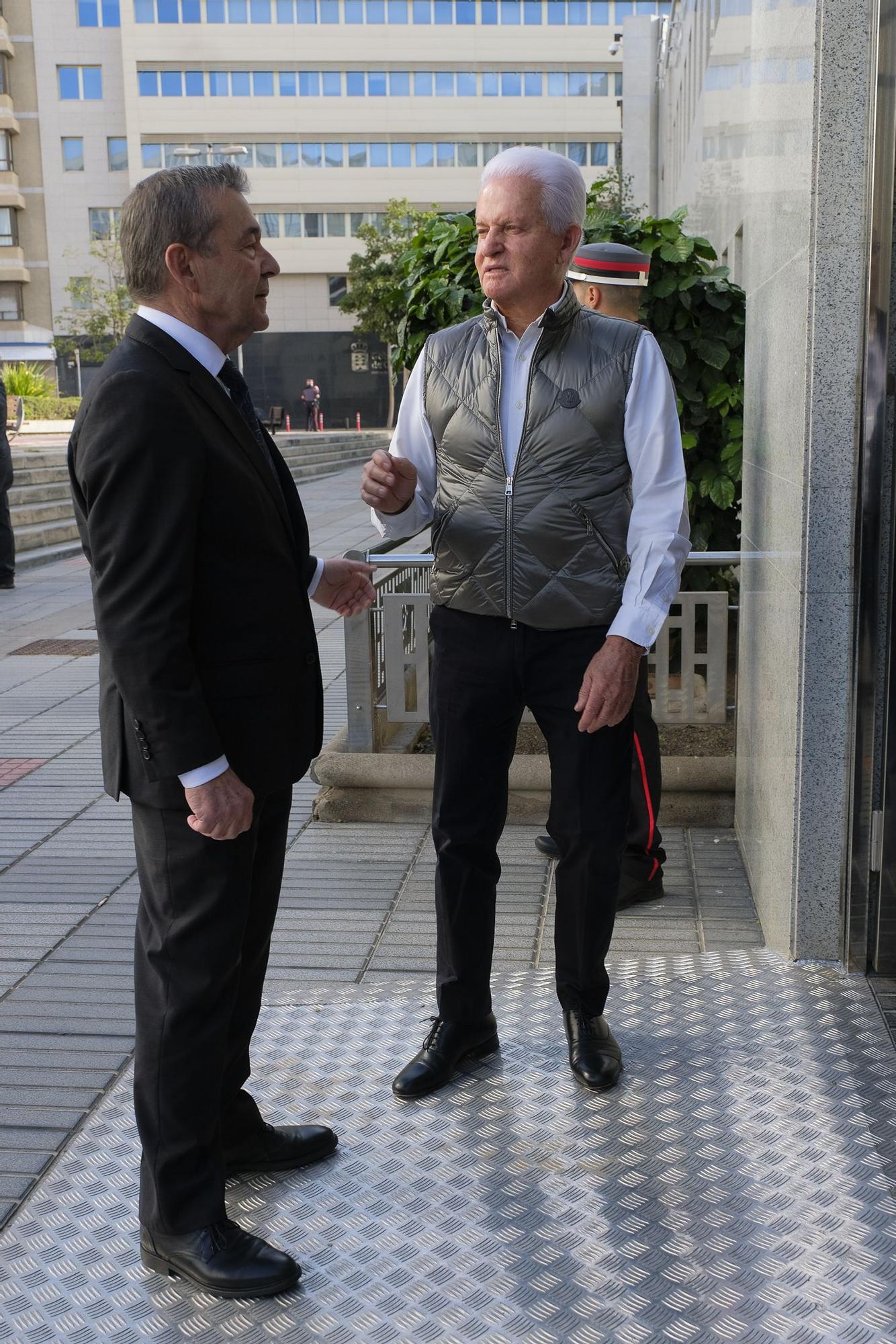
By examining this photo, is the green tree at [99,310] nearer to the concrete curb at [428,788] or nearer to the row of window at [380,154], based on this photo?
the row of window at [380,154]

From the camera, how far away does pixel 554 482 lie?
3.20 meters

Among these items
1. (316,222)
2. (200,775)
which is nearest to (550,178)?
(200,775)

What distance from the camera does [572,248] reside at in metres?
3.25

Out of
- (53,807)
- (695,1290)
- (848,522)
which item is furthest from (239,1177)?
(53,807)

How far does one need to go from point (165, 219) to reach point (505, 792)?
1.62 metres

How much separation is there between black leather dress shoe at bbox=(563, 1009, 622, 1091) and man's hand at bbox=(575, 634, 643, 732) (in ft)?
2.57

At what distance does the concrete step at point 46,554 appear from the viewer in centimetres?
1497

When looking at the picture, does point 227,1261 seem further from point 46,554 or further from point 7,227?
point 7,227

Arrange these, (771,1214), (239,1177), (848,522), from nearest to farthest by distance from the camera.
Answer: (771,1214), (239,1177), (848,522)

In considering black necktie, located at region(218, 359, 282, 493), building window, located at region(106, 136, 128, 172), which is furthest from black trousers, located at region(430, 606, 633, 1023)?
building window, located at region(106, 136, 128, 172)

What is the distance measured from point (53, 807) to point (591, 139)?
206 ft

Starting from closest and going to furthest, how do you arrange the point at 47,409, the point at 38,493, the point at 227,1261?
1. the point at 227,1261
2. the point at 38,493
3. the point at 47,409

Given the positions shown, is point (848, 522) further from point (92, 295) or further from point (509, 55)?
point (509, 55)

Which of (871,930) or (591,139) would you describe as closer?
(871,930)
